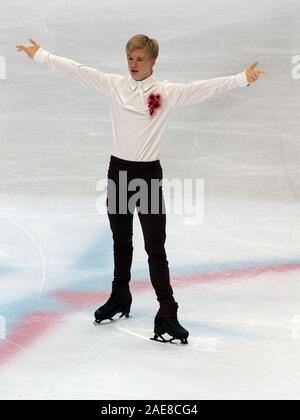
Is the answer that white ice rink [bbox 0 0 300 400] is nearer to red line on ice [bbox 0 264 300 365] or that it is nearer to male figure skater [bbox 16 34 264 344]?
red line on ice [bbox 0 264 300 365]

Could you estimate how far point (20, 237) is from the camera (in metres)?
7.41

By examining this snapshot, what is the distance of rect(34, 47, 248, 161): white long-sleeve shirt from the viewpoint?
5375 mm

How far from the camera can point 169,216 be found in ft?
26.3

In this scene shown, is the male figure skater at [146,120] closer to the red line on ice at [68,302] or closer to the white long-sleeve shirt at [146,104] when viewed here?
the white long-sleeve shirt at [146,104]

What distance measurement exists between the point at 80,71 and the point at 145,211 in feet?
2.84

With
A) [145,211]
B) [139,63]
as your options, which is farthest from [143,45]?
[145,211]

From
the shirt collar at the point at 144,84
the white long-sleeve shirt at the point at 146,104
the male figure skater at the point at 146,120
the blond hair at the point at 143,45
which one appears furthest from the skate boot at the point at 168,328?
the blond hair at the point at 143,45

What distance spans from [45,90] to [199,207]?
2.96 m

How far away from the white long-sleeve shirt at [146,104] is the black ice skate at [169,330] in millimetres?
938

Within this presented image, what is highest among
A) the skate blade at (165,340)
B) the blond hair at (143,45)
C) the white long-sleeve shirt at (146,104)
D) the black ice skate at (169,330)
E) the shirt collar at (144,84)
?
the blond hair at (143,45)

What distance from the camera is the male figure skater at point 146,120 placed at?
5359 millimetres

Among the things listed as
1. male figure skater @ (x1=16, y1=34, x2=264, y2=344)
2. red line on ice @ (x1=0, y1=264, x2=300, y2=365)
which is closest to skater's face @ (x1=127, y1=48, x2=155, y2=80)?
male figure skater @ (x1=16, y1=34, x2=264, y2=344)

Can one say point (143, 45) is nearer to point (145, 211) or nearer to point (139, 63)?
point (139, 63)

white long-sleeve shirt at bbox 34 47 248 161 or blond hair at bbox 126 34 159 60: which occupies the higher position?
blond hair at bbox 126 34 159 60
